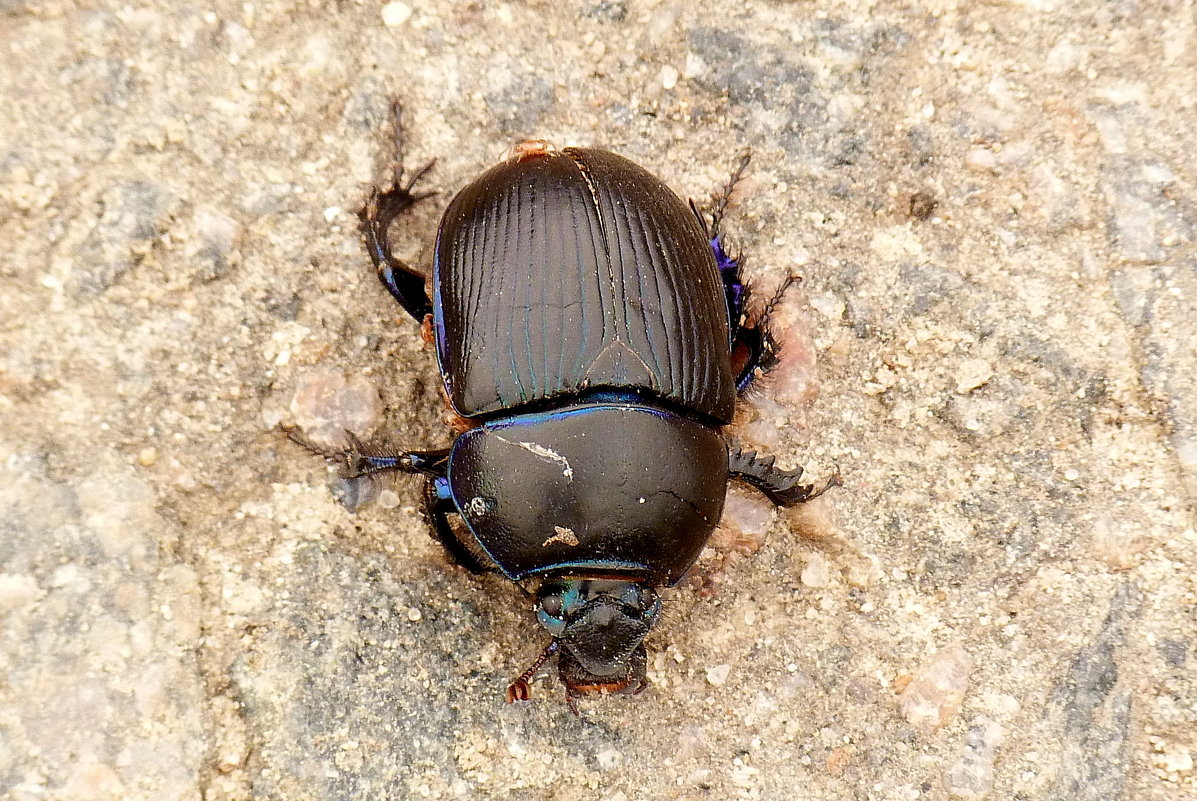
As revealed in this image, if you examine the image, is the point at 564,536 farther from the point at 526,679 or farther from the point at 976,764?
the point at 976,764

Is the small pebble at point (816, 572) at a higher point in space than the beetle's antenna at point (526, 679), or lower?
higher

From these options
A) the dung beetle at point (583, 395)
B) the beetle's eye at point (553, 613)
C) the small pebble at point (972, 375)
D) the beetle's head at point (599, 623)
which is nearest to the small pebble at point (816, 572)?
the dung beetle at point (583, 395)

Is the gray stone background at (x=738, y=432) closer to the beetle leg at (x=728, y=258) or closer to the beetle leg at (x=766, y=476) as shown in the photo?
the beetle leg at (x=728, y=258)

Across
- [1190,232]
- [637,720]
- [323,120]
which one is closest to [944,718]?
[637,720]

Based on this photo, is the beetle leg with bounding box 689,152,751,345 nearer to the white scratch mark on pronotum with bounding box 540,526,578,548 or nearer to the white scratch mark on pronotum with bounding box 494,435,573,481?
the white scratch mark on pronotum with bounding box 494,435,573,481

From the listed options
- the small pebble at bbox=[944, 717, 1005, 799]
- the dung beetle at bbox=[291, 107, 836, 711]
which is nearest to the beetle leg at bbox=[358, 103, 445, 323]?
the dung beetle at bbox=[291, 107, 836, 711]

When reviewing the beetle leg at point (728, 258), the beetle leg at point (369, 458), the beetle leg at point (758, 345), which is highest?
the beetle leg at point (728, 258)
